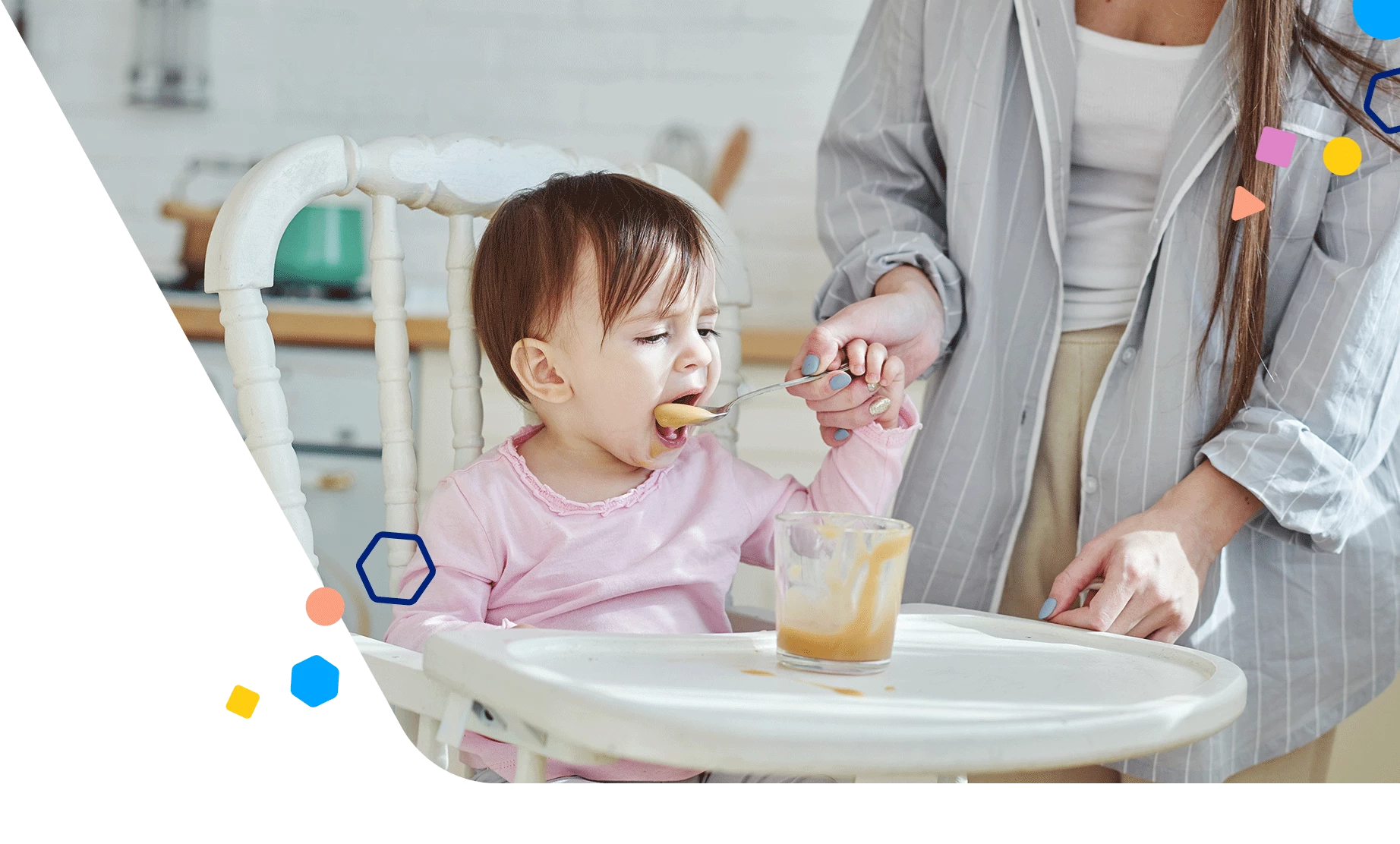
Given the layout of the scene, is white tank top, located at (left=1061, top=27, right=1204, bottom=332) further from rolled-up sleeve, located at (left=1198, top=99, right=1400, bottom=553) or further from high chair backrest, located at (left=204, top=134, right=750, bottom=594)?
high chair backrest, located at (left=204, top=134, right=750, bottom=594)

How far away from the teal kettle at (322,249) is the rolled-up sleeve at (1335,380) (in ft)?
5.61

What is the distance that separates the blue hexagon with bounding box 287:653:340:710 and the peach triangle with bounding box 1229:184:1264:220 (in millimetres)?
784

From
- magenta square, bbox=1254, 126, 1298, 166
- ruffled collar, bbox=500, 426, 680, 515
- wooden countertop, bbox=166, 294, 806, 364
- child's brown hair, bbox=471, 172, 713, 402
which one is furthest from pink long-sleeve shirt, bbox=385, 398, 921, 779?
wooden countertop, bbox=166, 294, 806, 364

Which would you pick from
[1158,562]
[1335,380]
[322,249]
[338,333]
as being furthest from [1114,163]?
[322,249]

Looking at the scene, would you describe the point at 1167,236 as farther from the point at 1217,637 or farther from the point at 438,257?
the point at 438,257

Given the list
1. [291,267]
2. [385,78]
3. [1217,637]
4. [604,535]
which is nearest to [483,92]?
[385,78]

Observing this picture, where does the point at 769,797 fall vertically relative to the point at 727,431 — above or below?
below

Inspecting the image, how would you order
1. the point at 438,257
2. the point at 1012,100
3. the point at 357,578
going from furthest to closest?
the point at 438,257, the point at 357,578, the point at 1012,100

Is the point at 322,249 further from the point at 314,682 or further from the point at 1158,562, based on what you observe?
the point at 1158,562

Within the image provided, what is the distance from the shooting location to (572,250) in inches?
37.2

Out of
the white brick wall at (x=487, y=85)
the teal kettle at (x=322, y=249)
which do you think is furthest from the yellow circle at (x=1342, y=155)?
the teal kettle at (x=322, y=249)

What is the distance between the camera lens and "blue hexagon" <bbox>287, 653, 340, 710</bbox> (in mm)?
874

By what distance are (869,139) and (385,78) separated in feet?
5.09

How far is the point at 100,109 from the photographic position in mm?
2430
